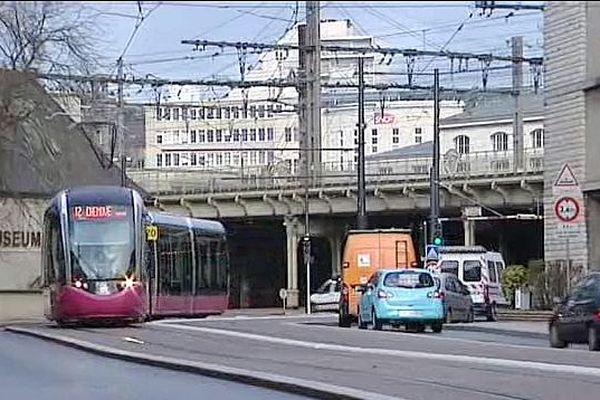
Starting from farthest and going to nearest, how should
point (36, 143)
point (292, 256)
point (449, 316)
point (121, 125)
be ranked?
point (292, 256) → point (121, 125) → point (36, 143) → point (449, 316)

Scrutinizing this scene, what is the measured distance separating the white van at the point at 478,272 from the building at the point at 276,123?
15.2 m

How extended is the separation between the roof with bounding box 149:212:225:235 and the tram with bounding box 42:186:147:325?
9.16 feet

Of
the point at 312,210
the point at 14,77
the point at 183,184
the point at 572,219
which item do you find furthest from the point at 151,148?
the point at 572,219

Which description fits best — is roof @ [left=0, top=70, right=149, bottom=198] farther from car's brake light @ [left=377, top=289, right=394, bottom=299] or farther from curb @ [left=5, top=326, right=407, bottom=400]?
curb @ [left=5, top=326, right=407, bottom=400]

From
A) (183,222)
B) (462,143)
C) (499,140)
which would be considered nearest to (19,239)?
(183,222)

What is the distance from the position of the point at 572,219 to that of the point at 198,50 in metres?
39.3

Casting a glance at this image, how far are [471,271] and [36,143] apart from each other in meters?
16.4

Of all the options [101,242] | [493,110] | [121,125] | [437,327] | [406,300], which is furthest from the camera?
[493,110]

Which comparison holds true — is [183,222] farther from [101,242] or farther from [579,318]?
[579,318]

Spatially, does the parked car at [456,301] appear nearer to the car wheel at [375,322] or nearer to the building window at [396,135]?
the car wheel at [375,322]

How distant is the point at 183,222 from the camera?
139 ft

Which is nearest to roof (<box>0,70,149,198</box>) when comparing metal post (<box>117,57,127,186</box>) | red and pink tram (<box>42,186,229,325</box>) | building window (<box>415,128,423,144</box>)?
metal post (<box>117,57,127,186</box>)

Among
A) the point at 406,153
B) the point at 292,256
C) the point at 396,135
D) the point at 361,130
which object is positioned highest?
the point at 396,135

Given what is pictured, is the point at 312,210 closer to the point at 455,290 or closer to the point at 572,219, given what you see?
the point at 455,290
